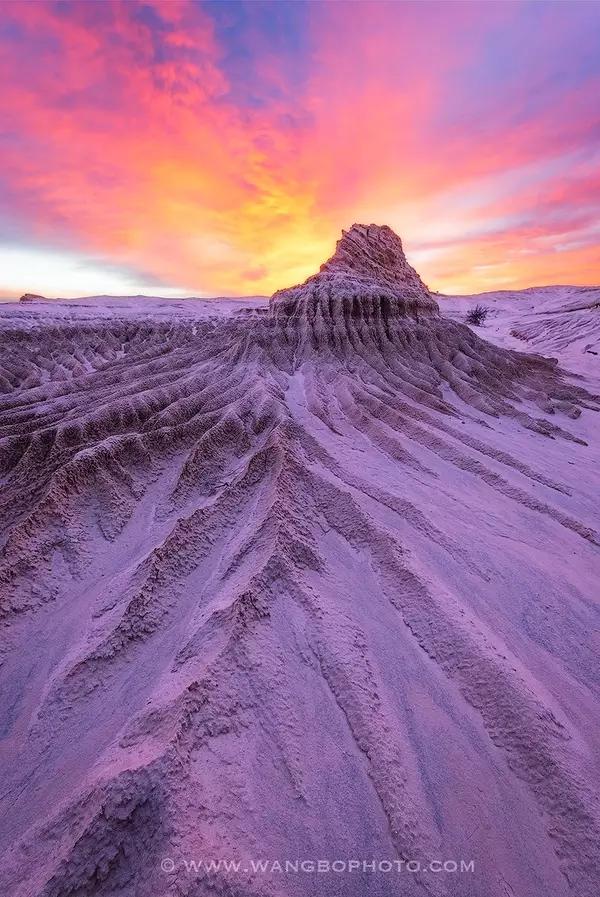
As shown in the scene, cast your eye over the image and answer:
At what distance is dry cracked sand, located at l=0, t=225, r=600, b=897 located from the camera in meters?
2.03

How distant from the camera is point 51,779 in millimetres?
2322

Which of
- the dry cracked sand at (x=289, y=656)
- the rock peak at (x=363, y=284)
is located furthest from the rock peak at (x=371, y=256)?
the dry cracked sand at (x=289, y=656)

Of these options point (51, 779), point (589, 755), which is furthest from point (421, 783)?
point (51, 779)

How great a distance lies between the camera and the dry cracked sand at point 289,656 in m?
2.03

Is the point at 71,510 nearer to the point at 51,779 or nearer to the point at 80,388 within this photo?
the point at 51,779

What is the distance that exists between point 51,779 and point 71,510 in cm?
261

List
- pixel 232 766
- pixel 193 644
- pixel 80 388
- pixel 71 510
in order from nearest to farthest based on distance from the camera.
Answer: pixel 232 766
pixel 193 644
pixel 71 510
pixel 80 388

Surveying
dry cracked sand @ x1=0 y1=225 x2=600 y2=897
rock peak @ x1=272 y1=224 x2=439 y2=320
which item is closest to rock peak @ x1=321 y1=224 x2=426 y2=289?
rock peak @ x1=272 y1=224 x2=439 y2=320

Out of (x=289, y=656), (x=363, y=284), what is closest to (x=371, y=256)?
(x=363, y=284)

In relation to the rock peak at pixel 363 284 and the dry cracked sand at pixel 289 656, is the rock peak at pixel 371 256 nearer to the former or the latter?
the rock peak at pixel 363 284

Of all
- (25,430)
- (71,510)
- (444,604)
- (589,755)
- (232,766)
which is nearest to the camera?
(232,766)

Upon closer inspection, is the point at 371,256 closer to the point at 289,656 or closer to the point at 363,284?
the point at 363,284

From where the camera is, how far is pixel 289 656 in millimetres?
2934

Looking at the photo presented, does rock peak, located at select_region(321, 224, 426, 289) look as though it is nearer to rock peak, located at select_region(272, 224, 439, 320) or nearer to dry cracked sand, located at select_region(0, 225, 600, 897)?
rock peak, located at select_region(272, 224, 439, 320)
